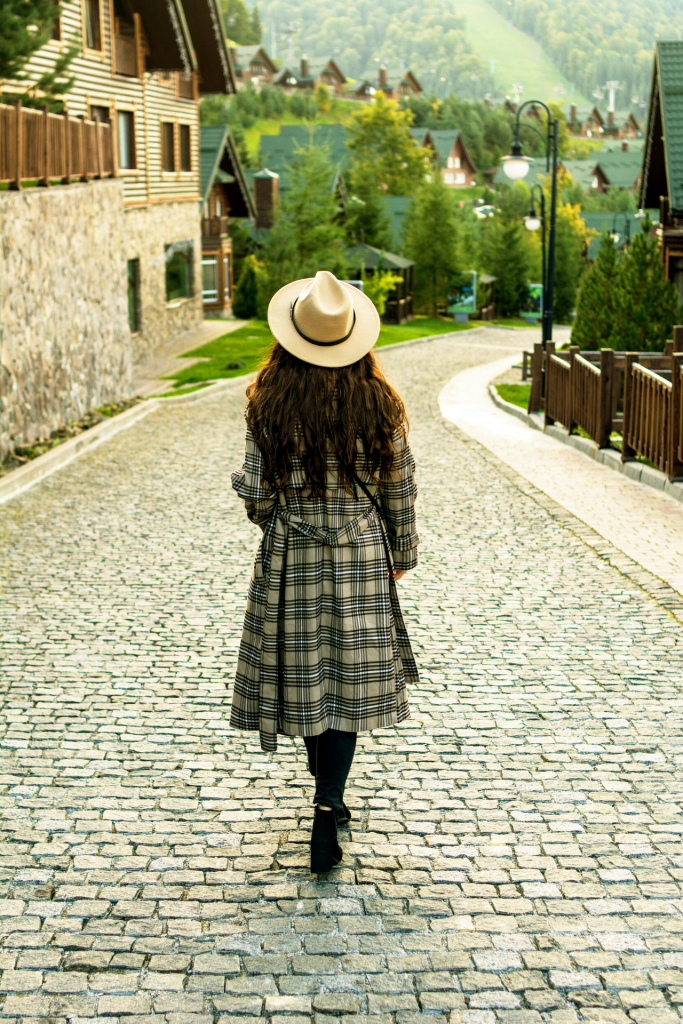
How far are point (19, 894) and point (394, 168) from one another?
72579 mm

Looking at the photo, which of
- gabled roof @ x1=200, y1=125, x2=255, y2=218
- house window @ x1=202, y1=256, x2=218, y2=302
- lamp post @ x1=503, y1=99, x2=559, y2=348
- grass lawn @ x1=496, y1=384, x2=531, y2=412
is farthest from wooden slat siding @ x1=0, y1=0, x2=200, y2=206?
grass lawn @ x1=496, y1=384, x2=531, y2=412

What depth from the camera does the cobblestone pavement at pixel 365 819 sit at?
330 cm

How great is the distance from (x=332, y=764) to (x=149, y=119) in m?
27.4

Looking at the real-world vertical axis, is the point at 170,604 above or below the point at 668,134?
below

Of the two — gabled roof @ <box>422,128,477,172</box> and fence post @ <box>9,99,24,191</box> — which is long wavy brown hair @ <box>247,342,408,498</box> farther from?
gabled roof @ <box>422,128,477,172</box>

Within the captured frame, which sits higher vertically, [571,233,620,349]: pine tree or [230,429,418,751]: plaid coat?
[571,233,620,349]: pine tree

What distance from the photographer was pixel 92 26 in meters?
→ 24.3

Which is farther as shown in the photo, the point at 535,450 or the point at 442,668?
the point at 535,450

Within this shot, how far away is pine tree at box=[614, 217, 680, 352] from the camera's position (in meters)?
17.3

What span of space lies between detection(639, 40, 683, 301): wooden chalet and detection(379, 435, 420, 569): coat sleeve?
1870 centimetres

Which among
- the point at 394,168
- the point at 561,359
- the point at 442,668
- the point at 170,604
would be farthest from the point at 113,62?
the point at 394,168

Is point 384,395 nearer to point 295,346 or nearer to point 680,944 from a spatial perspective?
point 295,346

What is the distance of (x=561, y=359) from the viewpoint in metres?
16.0

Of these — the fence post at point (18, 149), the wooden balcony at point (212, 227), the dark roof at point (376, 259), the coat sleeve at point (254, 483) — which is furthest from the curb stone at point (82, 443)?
the dark roof at point (376, 259)
